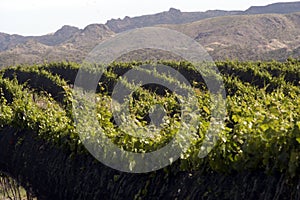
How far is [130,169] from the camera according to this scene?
5812 millimetres

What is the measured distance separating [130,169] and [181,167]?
818 mm

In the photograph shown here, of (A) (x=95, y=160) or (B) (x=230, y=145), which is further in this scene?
(A) (x=95, y=160)

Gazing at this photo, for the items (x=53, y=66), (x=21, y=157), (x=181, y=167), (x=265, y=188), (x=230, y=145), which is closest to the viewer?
(x=265, y=188)

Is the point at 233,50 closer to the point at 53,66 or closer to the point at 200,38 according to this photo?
the point at 200,38

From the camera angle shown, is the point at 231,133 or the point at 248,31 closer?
the point at 231,133

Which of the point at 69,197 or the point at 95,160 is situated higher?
the point at 95,160

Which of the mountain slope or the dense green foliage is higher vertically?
the dense green foliage

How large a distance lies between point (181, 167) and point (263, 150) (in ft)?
3.60

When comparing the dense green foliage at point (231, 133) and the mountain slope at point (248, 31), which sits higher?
the dense green foliage at point (231, 133)

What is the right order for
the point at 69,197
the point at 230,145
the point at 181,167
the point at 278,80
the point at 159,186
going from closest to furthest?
the point at 230,145, the point at 181,167, the point at 159,186, the point at 69,197, the point at 278,80

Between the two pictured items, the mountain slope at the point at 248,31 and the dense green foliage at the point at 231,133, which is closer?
the dense green foliage at the point at 231,133

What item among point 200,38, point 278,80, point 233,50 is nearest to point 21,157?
point 278,80

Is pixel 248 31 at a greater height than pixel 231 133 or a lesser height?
lesser

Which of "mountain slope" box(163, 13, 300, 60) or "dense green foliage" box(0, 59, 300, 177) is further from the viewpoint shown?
"mountain slope" box(163, 13, 300, 60)
